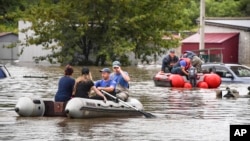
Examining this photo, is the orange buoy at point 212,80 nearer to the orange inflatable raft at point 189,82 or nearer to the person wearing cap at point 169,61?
the orange inflatable raft at point 189,82

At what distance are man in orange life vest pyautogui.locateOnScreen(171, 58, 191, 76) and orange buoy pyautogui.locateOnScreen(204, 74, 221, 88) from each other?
0.95m

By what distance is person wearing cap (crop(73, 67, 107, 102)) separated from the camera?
2178 cm

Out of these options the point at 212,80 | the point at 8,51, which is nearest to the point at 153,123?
the point at 212,80

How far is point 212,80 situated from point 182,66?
57.0 inches

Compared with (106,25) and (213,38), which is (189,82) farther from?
(213,38)

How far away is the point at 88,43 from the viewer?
6406 centimetres

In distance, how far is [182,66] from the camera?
36719mm

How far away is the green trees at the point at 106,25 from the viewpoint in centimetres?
6100

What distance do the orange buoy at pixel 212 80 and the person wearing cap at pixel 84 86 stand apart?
14607mm

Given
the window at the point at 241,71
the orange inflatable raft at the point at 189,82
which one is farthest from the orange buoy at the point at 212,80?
the window at the point at 241,71

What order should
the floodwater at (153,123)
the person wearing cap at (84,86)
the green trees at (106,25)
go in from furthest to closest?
1. the green trees at (106,25)
2. the person wearing cap at (84,86)
3. the floodwater at (153,123)

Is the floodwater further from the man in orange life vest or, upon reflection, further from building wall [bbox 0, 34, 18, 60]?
building wall [bbox 0, 34, 18, 60]

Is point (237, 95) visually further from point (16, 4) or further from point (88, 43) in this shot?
point (16, 4)

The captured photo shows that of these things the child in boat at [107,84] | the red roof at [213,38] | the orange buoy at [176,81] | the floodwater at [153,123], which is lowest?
the floodwater at [153,123]
